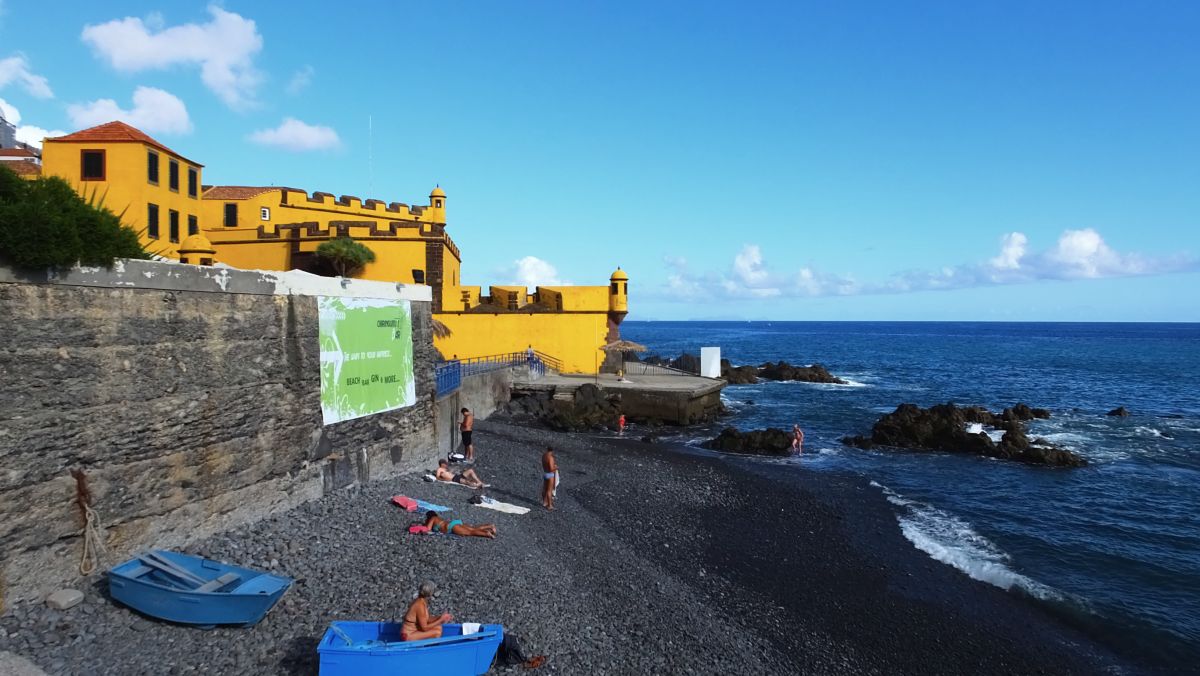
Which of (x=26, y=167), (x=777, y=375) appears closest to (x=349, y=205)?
(x=26, y=167)

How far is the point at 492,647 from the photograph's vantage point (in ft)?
22.9

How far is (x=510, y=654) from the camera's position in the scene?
735cm

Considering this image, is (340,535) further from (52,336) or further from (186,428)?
(52,336)

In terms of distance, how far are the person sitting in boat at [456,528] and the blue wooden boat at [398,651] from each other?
3697mm

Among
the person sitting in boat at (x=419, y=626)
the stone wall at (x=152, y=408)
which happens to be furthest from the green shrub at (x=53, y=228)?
the person sitting in boat at (x=419, y=626)

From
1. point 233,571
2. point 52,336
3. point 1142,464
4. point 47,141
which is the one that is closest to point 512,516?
point 233,571

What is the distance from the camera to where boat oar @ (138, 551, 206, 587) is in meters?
7.31

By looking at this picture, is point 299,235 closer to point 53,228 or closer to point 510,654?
point 53,228

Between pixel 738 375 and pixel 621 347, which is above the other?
pixel 621 347

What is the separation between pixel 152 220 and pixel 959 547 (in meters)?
25.7

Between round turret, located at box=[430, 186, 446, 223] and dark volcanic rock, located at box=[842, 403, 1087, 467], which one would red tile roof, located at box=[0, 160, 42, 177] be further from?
dark volcanic rock, located at box=[842, 403, 1087, 467]

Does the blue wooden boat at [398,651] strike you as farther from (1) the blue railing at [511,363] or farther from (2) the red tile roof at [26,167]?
(2) the red tile roof at [26,167]

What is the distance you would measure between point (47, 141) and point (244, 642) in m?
21.3

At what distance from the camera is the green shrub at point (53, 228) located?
6.67 meters
